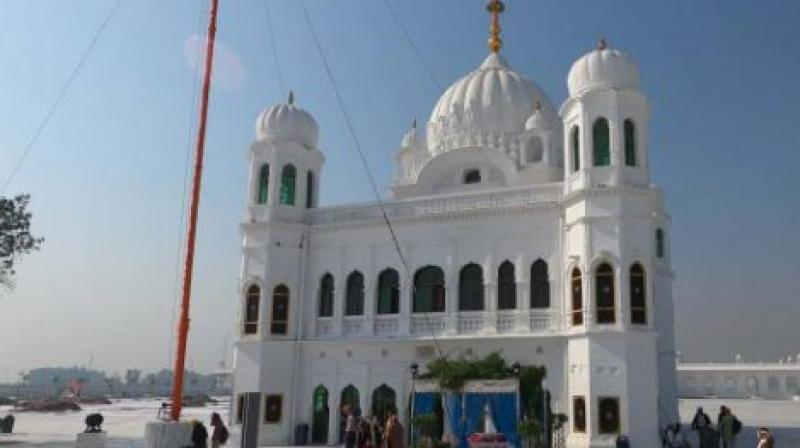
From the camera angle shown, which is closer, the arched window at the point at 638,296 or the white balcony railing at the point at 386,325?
the arched window at the point at 638,296

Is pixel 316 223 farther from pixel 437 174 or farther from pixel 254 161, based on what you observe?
pixel 437 174

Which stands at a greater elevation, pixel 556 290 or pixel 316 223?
pixel 316 223

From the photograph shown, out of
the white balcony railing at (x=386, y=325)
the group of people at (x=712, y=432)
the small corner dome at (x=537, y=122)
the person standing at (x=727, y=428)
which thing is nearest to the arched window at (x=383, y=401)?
the white balcony railing at (x=386, y=325)

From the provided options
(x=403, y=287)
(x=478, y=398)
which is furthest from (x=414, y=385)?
(x=403, y=287)

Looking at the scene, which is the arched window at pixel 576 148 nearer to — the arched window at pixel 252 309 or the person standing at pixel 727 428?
the person standing at pixel 727 428

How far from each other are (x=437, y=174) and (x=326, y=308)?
7.20m

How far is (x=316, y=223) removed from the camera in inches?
1057

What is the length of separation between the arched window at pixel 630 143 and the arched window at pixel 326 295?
10702 millimetres

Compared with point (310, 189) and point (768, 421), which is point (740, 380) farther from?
point (310, 189)

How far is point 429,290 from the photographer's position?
24656 millimetres

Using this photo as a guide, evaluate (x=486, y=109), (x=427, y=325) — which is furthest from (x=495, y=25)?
(x=427, y=325)

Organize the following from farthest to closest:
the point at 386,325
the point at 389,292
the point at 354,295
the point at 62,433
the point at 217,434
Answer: the point at 62,433, the point at 354,295, the point at 389,292, the point at 386,325, the point at 217,434

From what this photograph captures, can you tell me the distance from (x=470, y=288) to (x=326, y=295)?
17.5 ft

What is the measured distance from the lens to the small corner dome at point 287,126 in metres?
27.6
